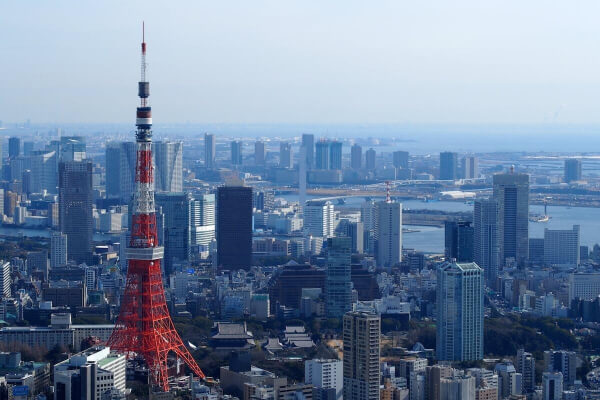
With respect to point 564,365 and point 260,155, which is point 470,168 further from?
point 564,365

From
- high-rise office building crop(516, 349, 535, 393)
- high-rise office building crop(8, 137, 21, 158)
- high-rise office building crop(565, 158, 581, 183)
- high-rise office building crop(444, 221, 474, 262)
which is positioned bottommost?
high-rise office building crop(516, 349, 535, 393)

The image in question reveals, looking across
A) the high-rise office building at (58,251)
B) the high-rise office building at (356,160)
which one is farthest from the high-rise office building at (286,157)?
the high-rise office building at (58,251)

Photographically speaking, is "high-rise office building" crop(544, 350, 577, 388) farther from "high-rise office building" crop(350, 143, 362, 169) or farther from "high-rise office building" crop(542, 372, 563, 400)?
"high-rise office building" crop(350, 143, 362, 169)

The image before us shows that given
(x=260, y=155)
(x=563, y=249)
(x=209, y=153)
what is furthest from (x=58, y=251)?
(x=260, y=155)

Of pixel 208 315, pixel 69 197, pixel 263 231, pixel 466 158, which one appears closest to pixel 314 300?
pixel 208 315

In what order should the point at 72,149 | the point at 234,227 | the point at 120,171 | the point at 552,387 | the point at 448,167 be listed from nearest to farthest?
the point at 552,387
the point at 234,227
the point at 120,171
the point at 72,149
the point at 448,167

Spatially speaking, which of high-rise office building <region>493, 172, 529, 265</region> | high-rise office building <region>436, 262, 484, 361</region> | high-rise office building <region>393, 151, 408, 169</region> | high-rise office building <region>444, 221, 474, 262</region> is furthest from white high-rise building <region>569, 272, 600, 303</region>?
high-rise office building <region>393, 151, 408, 169</region>

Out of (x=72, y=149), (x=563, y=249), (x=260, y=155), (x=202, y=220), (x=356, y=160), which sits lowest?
(x=563, y=249)
